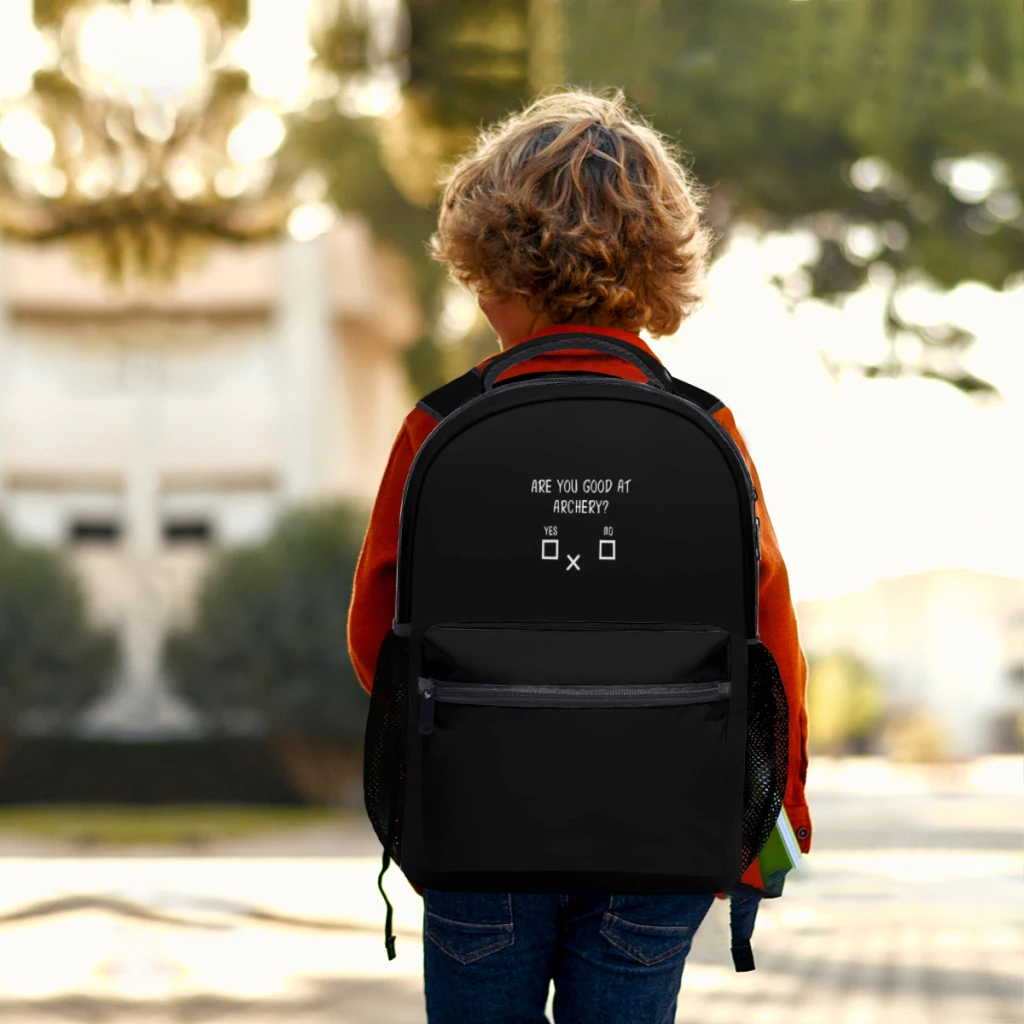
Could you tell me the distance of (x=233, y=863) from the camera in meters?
11.3

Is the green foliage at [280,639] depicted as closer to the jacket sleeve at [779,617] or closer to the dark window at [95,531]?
the dark window at [95,531]

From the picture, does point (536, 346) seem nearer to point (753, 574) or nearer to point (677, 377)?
point (677, 377)

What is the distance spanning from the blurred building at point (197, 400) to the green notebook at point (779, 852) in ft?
62.7

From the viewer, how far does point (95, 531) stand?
2441 centimetres

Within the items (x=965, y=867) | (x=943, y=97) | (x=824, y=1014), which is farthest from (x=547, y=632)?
(x=965, y=867)

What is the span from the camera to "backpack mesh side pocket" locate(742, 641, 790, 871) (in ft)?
6.18

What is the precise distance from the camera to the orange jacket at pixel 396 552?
1.91 meters

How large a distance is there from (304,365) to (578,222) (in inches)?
828

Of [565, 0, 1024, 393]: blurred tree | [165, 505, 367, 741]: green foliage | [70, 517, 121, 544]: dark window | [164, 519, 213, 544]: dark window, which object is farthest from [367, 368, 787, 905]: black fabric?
[70, 517, 121, 544]: dark window

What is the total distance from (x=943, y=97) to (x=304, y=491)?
14783 millimetres

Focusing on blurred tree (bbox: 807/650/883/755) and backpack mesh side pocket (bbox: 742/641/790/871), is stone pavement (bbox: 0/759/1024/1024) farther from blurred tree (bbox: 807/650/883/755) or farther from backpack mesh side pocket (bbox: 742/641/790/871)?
blurred tree (bbox: 807/650/883/755)

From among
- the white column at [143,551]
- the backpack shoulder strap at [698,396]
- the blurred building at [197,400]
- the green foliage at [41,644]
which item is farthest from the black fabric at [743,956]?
the blurred building at [197,400]

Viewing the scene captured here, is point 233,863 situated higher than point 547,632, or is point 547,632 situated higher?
point 547,632

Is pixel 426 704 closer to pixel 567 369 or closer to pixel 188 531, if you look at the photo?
pixel 567 369
